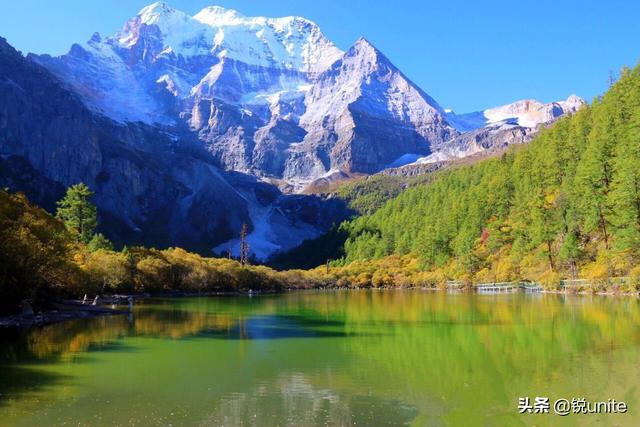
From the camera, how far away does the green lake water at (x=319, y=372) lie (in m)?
18.4

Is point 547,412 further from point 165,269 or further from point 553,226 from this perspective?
point 165,269

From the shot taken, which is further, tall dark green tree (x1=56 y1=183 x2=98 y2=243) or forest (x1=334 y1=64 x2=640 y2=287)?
tall dark green tree (x1=56 y1=183 x2=98 y2=243)

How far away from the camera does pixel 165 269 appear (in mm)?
109188

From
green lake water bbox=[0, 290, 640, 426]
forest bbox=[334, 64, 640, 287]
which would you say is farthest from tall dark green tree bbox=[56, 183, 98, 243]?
forest bbox=[334, 64, 640, 287]

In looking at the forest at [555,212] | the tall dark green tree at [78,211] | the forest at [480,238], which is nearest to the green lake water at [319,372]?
the forest at [480,238]

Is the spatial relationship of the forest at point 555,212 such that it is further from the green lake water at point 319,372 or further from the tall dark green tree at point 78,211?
the tall dark green tree at point 78,211

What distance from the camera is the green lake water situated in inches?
725

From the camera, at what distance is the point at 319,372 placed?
83.6ft

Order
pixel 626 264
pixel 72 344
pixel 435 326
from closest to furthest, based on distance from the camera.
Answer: pixel 72 344 → pixel 435 326 → pixel 626 264

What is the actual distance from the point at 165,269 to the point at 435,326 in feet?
249

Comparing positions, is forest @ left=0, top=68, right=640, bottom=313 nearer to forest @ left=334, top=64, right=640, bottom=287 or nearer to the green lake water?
forest @ left=334, top=64, right=640, bottom=287

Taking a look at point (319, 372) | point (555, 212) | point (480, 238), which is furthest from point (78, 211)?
point (480, 238)

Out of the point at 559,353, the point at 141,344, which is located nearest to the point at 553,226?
the point at 559,353

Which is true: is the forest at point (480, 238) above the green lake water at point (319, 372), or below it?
above
